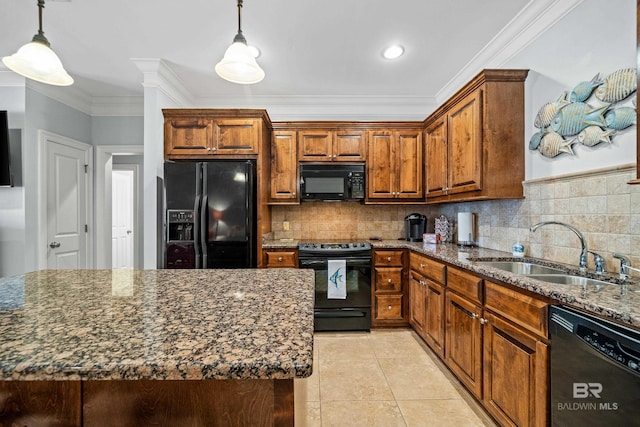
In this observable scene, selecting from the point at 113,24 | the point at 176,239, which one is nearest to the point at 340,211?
the point at 176,239

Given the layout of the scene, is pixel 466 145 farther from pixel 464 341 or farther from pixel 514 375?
pixel 514 375

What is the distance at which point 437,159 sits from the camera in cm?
312

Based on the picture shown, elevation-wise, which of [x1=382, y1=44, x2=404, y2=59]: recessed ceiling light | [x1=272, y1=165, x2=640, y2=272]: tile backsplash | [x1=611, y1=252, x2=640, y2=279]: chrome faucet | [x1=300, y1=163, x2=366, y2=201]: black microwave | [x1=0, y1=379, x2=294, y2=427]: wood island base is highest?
[x1=382, y1=44, x2=404, y2=59]: recessed ceiling light

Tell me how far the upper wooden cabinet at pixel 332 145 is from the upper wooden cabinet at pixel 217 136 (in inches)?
23.9

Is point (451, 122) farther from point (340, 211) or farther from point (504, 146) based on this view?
point (340, 211)

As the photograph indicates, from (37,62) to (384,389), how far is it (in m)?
2.81

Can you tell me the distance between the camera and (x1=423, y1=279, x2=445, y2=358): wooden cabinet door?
240cm

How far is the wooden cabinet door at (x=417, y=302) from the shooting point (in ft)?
9.16

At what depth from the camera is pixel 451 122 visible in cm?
276

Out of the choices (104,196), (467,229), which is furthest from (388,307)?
(104,196)

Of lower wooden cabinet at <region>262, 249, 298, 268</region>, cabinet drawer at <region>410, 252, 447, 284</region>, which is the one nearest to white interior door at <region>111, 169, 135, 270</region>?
lower wooden cabinet at <region>262, 249, 298, 268</region>

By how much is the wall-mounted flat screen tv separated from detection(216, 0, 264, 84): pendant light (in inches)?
Result: 113

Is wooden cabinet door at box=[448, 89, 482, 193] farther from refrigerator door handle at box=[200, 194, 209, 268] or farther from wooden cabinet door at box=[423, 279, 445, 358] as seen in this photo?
refrigerator door handle at box=[200, 194, 209, 268]

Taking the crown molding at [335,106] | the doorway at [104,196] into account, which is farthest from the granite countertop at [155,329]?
the doorway at [104,196]
